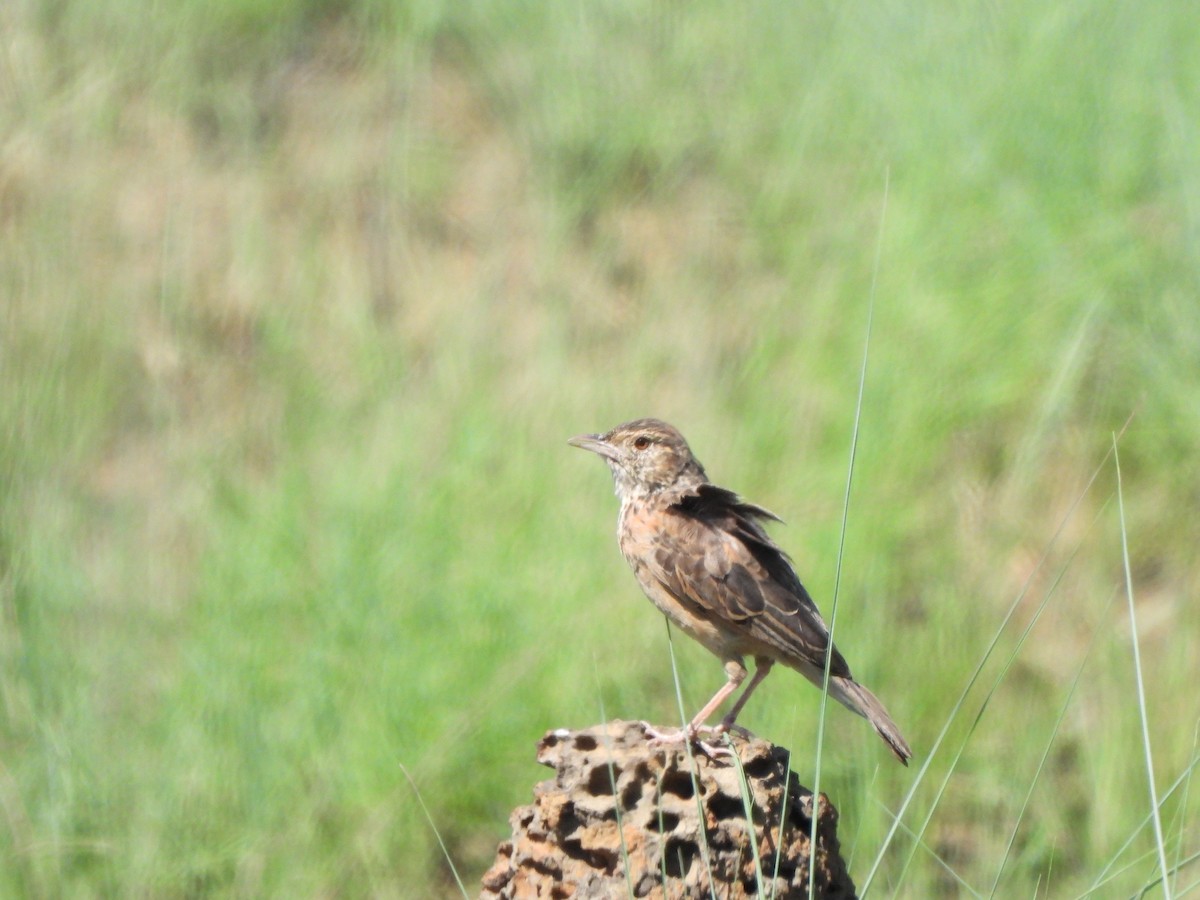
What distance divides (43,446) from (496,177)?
3497 mm

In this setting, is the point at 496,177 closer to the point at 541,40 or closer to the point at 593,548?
the point at 541,40

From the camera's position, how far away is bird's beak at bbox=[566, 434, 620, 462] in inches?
257

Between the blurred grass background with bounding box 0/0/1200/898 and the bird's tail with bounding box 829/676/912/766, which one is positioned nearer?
the bird's tail with bounding box 829/676/912/766

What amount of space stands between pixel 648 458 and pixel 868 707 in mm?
1529

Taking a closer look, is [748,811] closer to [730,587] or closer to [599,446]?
[730,587]

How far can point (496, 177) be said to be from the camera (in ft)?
34.6

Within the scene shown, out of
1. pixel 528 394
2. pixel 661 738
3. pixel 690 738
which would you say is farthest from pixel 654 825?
pixel 528 394

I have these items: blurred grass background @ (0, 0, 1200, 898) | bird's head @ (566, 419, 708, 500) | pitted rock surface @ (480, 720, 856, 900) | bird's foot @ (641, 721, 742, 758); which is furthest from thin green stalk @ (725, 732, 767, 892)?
bird's head @ (566, 419, 708, 500)

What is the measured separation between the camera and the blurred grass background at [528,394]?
720cm

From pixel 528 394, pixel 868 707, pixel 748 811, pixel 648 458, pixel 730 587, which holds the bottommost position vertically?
pixel 868 707

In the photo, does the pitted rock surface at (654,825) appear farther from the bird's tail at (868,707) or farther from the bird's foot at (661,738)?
the bird's tail at (868,707)

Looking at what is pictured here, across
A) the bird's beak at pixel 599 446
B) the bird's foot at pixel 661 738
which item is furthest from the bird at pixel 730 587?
the bird's foot at pixel 661 738

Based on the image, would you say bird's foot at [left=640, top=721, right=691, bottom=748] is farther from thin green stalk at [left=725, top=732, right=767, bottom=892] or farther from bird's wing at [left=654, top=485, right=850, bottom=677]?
bird's wing at [left=654, top=485, right=850, bottom=677]

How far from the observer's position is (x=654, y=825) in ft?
13.8
